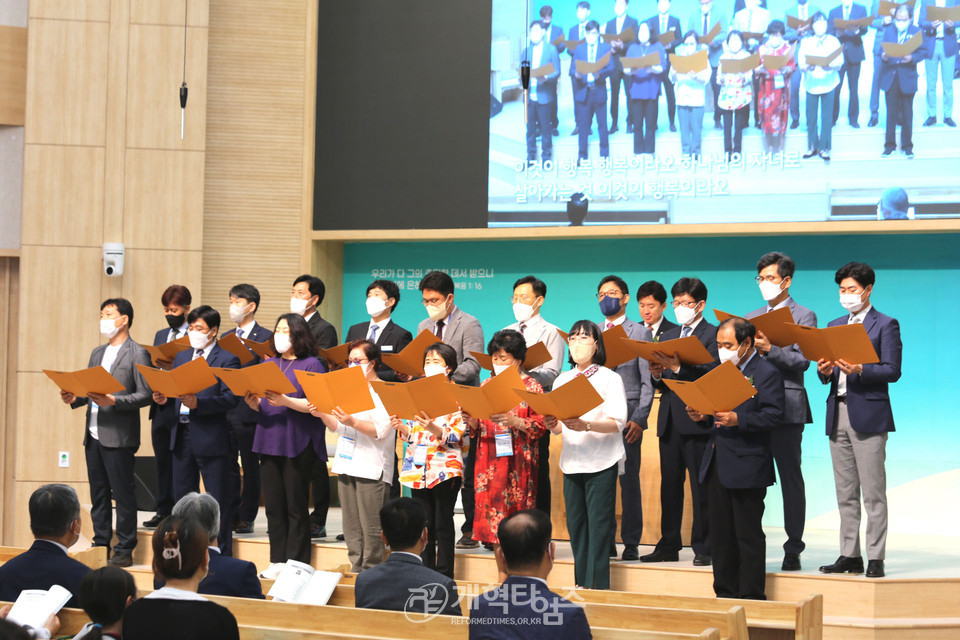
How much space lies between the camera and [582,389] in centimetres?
409

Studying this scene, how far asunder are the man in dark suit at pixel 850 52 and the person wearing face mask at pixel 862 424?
8.00 feet

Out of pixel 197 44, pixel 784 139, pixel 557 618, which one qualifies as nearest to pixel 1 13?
pixel 197 44

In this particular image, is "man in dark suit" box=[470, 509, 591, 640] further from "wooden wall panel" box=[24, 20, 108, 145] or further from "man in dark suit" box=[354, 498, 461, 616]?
"wooden wall panel" box=[24, 20, 108, 145]

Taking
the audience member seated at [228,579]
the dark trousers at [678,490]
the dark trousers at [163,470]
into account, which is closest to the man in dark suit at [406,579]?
the audience member seated at [228,579]

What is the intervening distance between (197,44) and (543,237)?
2992 mm

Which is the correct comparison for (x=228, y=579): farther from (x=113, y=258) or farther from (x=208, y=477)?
(x=113, y=258)

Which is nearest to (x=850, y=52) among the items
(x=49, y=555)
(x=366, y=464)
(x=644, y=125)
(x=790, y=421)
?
(x=644, y=125)

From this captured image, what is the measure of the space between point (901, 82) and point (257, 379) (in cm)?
453

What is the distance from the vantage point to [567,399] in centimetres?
416

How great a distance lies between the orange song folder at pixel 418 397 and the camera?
4.30 metres

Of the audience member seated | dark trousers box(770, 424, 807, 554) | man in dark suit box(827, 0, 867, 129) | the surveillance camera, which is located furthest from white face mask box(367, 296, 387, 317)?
man in dark suit box(827, 0, 867, 129)

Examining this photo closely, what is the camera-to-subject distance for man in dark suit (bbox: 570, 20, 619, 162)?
7.30 metres

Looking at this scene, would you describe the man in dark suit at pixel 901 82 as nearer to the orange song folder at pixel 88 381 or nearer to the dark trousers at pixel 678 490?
the dark trousers at pixel 678 490

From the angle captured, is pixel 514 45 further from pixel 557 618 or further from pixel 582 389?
pixel 557 618
